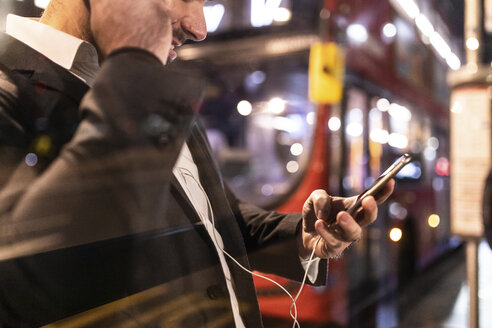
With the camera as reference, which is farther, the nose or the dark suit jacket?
the nose

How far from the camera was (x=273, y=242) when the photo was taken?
3.66ft

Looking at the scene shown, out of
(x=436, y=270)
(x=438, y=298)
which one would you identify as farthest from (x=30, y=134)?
(x=436, y=270)

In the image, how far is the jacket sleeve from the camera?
1051mm

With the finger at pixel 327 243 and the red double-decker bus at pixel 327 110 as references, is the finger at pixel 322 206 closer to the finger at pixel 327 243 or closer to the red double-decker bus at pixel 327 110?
the finger at pixel 327 243

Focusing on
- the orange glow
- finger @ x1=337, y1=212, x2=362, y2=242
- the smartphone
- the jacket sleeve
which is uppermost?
the smartphone

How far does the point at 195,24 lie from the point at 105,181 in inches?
14.2

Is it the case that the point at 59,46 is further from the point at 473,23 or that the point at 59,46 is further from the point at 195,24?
the point at 473,23

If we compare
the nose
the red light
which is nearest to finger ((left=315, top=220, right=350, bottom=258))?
the nose

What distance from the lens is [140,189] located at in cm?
66

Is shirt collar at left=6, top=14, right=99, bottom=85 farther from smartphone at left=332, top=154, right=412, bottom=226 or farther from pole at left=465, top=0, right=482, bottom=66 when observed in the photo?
pole at left=465, top=0, right=482, bottom=66

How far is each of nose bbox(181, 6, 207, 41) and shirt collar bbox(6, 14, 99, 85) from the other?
0.58 feet

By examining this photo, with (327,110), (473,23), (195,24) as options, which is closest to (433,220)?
(327,110)

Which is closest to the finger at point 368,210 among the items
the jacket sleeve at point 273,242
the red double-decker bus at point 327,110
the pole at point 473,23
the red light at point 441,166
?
the jacket sleeve at point 273,242

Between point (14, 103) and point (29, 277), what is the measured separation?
10.5 inches
